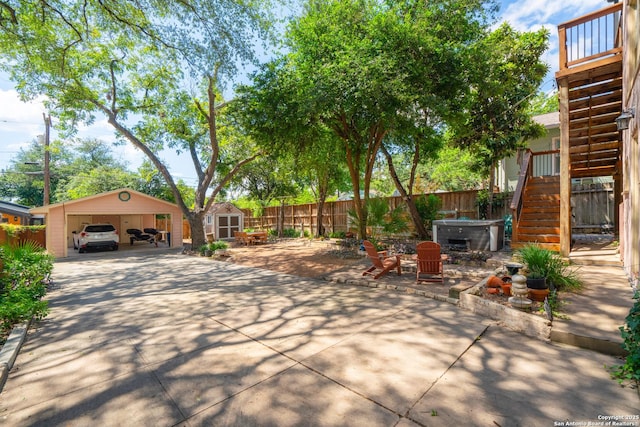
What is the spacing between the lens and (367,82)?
297 inches

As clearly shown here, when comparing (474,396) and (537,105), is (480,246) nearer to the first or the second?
(474,396)

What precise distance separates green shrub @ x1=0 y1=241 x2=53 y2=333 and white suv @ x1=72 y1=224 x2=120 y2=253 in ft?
29.1

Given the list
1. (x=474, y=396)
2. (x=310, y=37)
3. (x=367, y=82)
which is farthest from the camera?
(x=310, y=37)

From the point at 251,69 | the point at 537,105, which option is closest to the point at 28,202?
the point at 251,69

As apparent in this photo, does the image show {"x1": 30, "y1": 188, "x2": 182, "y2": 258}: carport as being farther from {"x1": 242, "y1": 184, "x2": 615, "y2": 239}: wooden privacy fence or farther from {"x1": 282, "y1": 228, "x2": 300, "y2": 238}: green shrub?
{"x1": 242, "y1": 184, "x2": 615, "y2": 239}: wooden privacy fence

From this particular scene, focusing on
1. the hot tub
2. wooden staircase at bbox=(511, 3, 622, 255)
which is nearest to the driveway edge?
wooden staircase at bbox=(511, 3, 622, 255)

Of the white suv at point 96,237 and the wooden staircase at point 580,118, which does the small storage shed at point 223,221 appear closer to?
the white suv at point 96,237

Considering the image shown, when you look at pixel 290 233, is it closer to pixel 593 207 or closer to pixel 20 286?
pixel 20 286

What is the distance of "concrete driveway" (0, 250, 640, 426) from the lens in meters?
2.26

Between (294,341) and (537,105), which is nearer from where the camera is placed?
(294,341)

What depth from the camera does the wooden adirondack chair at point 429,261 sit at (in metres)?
6.19

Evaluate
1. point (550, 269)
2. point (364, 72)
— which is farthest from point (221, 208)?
point (550, 269)

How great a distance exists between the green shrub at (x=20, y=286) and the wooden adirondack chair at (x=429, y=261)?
6.81 meters

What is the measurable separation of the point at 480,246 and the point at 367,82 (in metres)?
6.10
